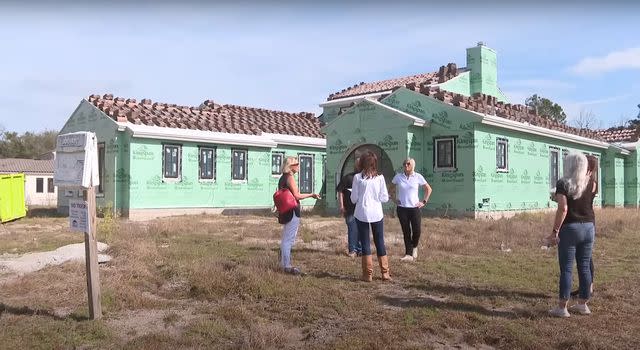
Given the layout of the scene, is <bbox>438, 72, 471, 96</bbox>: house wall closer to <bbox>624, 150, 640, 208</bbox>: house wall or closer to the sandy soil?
<bbox>624, 150, 640, 208</bbox>: house wall

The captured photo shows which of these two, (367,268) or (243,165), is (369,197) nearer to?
(367,268)

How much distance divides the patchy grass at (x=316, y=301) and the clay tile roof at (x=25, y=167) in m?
37.7

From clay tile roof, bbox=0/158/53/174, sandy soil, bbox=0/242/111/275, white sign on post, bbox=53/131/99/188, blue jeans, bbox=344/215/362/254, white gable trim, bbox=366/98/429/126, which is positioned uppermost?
white gable trim, bbox=366/98/429/126

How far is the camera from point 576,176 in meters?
6.11

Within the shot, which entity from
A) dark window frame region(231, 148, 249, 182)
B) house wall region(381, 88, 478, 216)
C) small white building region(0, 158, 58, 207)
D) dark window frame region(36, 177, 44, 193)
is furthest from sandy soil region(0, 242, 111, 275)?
dark window frame region(36, 177, 44, 193)

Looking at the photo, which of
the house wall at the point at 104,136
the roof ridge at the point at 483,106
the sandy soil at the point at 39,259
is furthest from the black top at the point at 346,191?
the house wall at the point at 104,136

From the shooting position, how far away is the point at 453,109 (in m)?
18.2

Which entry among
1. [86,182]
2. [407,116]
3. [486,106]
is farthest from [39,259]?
[486,106]

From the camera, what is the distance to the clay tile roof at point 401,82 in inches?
1095

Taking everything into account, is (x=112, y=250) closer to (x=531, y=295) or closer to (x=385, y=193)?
(x=385, y=193)

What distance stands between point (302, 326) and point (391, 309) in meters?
1.09

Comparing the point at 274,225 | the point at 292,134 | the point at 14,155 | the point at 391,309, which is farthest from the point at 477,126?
the point at 14,155

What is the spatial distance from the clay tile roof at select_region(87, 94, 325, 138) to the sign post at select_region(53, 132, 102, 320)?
1401 cm

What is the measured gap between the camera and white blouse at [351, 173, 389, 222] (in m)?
7.70
